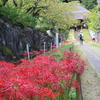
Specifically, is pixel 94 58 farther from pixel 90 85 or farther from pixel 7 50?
pixel 7 50

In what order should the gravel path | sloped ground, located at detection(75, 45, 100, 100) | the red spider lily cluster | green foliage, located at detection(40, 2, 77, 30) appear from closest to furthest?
the red spider lily cluster, sloped ground, located at detection(75, 45, 100, 100), the gravel path, green foliage, located at detection(40, 2, 77, 30)

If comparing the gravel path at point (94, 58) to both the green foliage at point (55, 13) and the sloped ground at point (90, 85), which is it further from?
the green foliage at point (55, 13)

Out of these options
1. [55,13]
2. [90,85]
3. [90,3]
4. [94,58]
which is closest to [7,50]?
[90,85]

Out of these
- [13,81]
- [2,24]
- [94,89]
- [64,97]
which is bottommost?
[94,89]

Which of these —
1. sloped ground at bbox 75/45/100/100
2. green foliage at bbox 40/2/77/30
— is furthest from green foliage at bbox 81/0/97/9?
sloped ground at bbox 75/45/100/100

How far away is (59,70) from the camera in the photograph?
2.92 meters

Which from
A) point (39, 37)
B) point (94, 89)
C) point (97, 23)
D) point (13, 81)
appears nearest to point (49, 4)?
point (39, 37)

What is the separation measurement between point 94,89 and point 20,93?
350 cm

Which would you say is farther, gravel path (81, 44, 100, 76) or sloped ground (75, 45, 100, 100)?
gravel path (81, 44, 100, 76)

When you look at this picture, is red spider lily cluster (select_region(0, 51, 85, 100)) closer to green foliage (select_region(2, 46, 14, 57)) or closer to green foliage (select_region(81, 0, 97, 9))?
green foliage (select_region(2, 46, 14, 57))

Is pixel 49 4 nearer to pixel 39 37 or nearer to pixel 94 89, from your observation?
pixel 39 37

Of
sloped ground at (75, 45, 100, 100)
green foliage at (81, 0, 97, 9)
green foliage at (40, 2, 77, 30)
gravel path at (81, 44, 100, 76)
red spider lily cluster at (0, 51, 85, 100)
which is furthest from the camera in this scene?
green foliage at (81, 0, 97, 9)

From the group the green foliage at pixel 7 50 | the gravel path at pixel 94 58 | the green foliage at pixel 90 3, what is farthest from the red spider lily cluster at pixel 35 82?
the green foliage at pixel 90 3

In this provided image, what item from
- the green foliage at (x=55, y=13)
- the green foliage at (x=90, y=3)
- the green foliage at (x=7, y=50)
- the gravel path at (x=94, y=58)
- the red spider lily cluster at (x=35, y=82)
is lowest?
the gravel path at (x=94, y=58)
